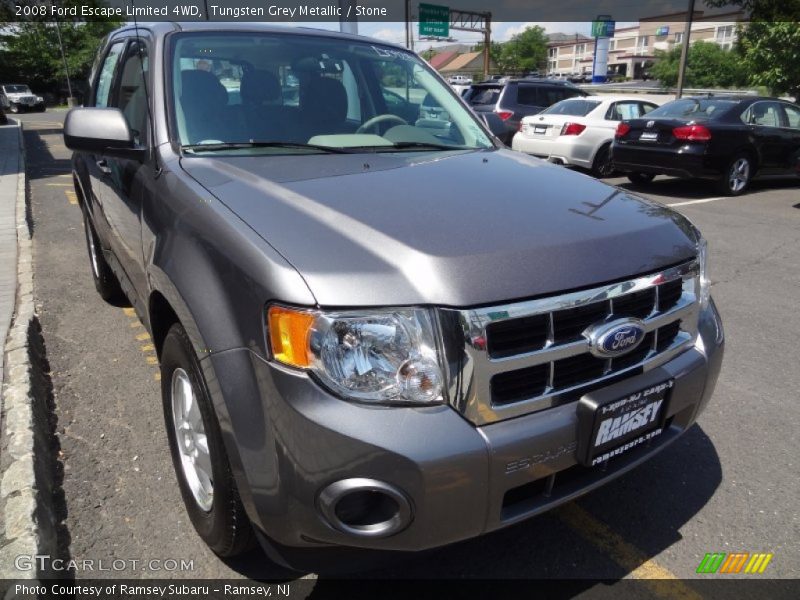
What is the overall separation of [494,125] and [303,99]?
126 cm

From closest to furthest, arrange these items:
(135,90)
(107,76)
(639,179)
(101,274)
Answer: (135,90) < (107,76) < (101,274) < (639,179)

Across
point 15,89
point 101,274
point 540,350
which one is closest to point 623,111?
point 101,274

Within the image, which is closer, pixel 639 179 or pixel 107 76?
pixel 107 76

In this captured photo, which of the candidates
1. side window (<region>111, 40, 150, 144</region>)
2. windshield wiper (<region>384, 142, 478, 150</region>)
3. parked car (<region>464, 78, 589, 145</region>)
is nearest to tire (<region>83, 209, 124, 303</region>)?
side window (<region>111, 40, 150, 144</region>)

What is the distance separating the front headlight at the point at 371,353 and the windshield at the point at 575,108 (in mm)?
10468

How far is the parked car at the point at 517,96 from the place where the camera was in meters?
12.9

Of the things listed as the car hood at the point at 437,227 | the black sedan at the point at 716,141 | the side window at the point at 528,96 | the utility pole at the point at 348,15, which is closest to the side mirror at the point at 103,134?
the car hood at the point at 437,227

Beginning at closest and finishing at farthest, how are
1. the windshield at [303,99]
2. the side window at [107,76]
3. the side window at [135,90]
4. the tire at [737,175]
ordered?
1. the windshield at [303,99]
2. the side window at [135,90]
3. the side window at [107,76]
4. the tire at [737,175]

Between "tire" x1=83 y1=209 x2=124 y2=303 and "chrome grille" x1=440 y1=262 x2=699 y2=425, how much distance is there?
3.69 meters

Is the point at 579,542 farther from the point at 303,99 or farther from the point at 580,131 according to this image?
the point at 580,131

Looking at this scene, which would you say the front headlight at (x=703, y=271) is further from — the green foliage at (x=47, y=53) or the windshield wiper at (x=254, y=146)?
the green foliage at (x=47, y=53)

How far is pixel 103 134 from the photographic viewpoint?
2.62 meters

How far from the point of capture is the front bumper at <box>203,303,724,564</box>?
159 cm

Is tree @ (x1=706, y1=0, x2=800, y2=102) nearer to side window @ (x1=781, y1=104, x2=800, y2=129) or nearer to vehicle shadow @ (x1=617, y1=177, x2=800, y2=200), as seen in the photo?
vehicle shadow @ (x1=617, y1=177, x2=800, y2=200)
